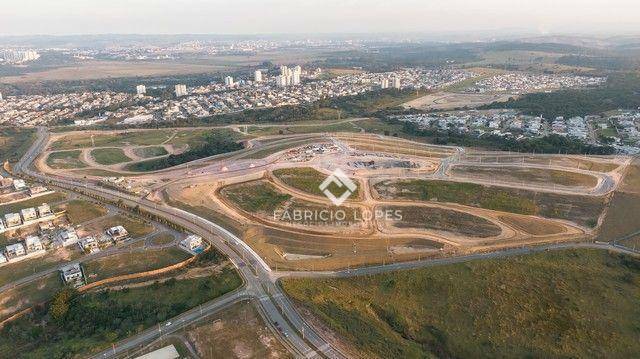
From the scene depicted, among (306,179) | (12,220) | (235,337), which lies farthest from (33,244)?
(306,179)

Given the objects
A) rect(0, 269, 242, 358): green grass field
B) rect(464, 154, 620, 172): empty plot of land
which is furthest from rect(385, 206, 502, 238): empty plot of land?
rect(0, 269, 242, 358): green grass field

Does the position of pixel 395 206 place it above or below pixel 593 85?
below

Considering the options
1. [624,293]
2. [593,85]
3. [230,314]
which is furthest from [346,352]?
[593,85]

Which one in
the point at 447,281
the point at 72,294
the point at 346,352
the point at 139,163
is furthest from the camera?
the point at 139,163

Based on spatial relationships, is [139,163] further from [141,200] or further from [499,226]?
[499,226]

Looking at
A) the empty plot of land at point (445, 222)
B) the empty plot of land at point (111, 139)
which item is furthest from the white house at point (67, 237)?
the empty plot of land at point (111, 139)

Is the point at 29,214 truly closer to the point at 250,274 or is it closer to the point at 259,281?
the point at 250,274
